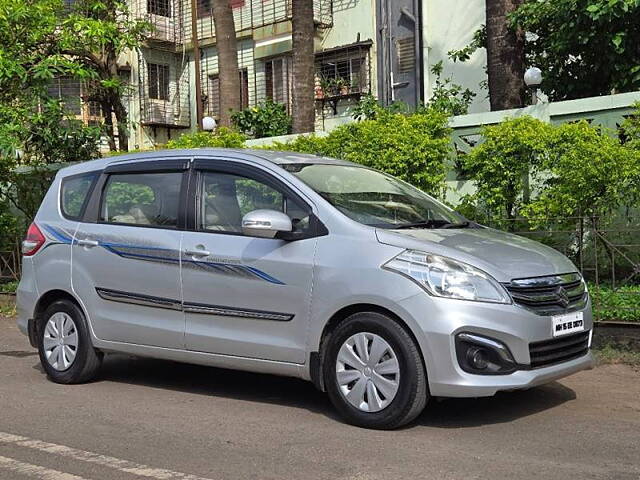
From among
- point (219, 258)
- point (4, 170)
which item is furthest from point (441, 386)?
point (4, 170)

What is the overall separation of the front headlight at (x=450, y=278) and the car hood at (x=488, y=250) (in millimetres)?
52

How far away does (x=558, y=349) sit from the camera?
556 centimetres

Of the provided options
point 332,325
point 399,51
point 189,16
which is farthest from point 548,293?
point 189,16

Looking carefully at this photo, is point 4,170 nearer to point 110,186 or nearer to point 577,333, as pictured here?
point 110,186

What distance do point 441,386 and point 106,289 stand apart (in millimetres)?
3014

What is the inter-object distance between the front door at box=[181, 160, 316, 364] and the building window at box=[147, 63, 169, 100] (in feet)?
68.9

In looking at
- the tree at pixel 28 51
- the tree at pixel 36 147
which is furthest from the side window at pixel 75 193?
the tree at pixel 28 51

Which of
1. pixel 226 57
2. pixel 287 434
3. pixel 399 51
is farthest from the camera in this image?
pixel 399 51

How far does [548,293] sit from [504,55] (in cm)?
685

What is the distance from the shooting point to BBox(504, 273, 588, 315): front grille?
5331mm

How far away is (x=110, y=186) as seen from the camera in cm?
720

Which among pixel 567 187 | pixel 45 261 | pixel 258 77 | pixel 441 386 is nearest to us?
pixel 441 386

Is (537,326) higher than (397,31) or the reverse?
the reverse

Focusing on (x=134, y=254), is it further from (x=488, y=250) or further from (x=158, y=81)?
(x=158, y=81)
